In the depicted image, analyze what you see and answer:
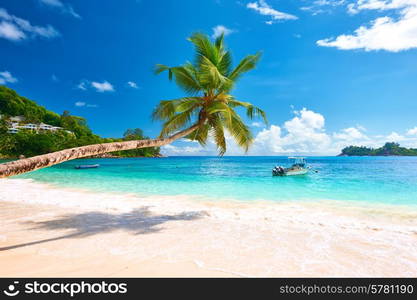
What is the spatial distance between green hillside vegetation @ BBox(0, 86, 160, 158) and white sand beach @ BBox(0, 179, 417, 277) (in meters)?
62.2

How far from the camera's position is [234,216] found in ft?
23.3

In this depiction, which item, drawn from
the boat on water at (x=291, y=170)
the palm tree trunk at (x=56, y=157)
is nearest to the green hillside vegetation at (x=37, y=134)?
the boat on water at (x=291, y=170)

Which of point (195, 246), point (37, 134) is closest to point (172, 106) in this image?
point (195, 246)

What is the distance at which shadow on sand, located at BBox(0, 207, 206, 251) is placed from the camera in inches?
202

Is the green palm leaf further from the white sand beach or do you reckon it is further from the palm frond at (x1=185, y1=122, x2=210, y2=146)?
the white sand beach

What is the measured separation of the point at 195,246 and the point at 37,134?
89371 mm

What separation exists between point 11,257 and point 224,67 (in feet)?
25.1

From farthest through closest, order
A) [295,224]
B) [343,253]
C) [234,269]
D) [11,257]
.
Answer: [295,224] → [343,253] → [11,257] → [234,269]

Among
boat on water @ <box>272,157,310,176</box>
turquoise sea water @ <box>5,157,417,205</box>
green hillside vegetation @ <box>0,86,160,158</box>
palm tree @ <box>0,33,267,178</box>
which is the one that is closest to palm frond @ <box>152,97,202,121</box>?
palm tree @ <box>0,33,267,178</box>

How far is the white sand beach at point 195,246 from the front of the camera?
3.29 metres

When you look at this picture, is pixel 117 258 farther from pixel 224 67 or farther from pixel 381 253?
pixel 224 67

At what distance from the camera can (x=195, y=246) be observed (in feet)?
13.9

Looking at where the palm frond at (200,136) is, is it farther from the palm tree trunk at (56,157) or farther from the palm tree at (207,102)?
the palm tree trunk at (56,157)

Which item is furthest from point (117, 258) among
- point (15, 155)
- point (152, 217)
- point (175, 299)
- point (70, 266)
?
point (15, 155)
